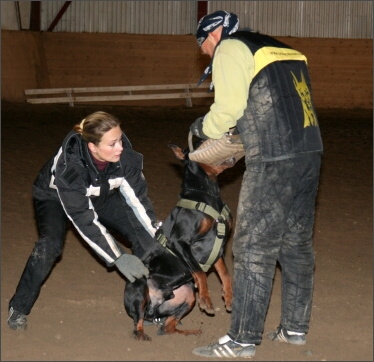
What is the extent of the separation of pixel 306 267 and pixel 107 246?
137 cm

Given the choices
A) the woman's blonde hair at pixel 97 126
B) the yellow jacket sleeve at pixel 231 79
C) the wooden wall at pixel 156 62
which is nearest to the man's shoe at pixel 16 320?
the woman's blonde hair at pixel 97 126

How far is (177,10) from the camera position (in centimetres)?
2272

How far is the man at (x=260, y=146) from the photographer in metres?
4.75

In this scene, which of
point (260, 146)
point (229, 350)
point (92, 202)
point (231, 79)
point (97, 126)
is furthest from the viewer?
point (92, 202)

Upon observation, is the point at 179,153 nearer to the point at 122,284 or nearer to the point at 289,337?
the point at 289,337

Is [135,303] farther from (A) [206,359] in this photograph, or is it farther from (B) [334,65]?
(B) [334,65]

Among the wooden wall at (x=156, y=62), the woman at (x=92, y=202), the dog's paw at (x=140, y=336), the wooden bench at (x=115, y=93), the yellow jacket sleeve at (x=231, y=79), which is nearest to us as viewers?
the yellow jacket sleeve at (x=231, y=79)

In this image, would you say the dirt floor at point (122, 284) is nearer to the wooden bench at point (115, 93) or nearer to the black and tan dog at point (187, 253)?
the black and tan dog at point (187, 253)

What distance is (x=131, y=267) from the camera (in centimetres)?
550

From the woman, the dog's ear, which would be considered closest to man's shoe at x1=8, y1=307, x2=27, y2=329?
the woman

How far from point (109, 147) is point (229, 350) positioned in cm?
155

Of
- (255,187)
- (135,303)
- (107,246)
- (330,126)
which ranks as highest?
(255,187)

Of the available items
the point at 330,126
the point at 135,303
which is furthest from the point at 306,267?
the point at 330,126

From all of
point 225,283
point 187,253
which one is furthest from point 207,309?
point 187,253
